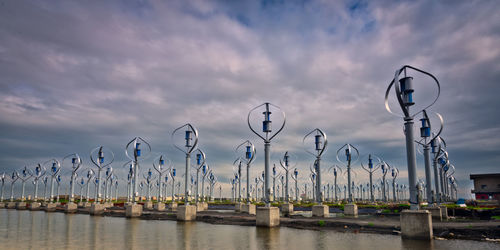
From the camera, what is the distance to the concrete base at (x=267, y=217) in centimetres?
2668

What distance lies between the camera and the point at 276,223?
27172 millimetres

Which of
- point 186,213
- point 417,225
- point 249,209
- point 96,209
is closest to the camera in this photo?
point 417,225

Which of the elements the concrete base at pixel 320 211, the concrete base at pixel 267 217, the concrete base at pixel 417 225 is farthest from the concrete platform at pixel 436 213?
the concrete base at pixel 267 217

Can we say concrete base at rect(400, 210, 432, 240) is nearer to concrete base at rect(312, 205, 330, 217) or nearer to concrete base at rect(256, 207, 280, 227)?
concrete base at rect(256, 207, 280, 227)

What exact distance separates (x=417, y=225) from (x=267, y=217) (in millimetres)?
11146

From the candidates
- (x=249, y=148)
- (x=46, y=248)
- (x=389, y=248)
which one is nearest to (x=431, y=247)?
(x=389, y=248)

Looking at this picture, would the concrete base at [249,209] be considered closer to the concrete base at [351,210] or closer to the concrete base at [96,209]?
the concrete base at [351,210]

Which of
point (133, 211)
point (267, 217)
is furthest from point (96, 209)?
point (267, 217)

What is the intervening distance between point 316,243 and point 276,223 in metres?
9.26

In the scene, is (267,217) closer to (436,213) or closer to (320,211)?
(320,211)

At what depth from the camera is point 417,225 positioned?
19203 mm

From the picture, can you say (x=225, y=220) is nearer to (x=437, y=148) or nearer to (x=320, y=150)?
(x=320, y=150)

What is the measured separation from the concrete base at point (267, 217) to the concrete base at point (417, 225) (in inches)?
398

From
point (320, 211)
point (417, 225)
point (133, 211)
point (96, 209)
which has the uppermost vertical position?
point (417, 225)
